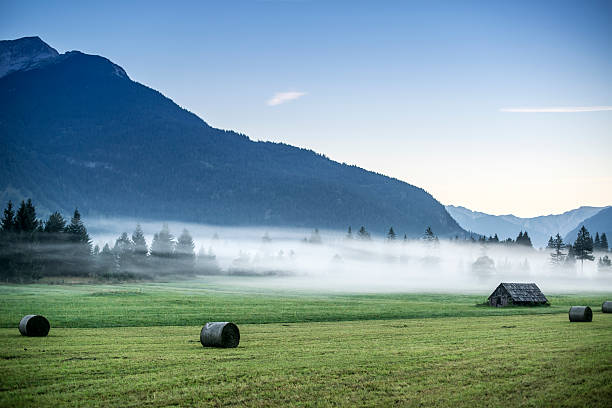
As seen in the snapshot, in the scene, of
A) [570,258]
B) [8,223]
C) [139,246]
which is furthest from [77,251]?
[570,258]

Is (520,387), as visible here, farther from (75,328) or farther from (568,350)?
(75,328)

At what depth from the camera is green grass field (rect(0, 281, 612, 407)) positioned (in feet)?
63.5

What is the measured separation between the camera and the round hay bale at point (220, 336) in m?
30.4

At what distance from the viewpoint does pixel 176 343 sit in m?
32.1

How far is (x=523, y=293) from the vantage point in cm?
7250

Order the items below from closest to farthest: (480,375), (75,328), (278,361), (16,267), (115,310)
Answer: (480,375)
(278,361)
(75,328)
(115,310)
(16,267)

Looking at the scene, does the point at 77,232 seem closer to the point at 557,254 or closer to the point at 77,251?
the point at 77,251

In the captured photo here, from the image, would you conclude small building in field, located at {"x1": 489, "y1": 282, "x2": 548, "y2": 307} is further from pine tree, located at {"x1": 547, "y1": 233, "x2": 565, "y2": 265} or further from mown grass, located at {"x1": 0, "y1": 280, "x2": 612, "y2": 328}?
pine tree, located at {"x1": 547, "y1": 233, "x2": 565, "y2": 265}

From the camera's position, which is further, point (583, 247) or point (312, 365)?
point (583, 247)

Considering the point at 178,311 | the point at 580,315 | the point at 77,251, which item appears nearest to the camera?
the point at 580,315

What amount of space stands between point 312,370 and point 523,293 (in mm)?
56409

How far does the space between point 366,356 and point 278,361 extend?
4.44 meters

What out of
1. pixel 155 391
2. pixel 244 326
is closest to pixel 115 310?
pixel 244 326

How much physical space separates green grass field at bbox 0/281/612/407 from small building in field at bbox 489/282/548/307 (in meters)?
29.3
